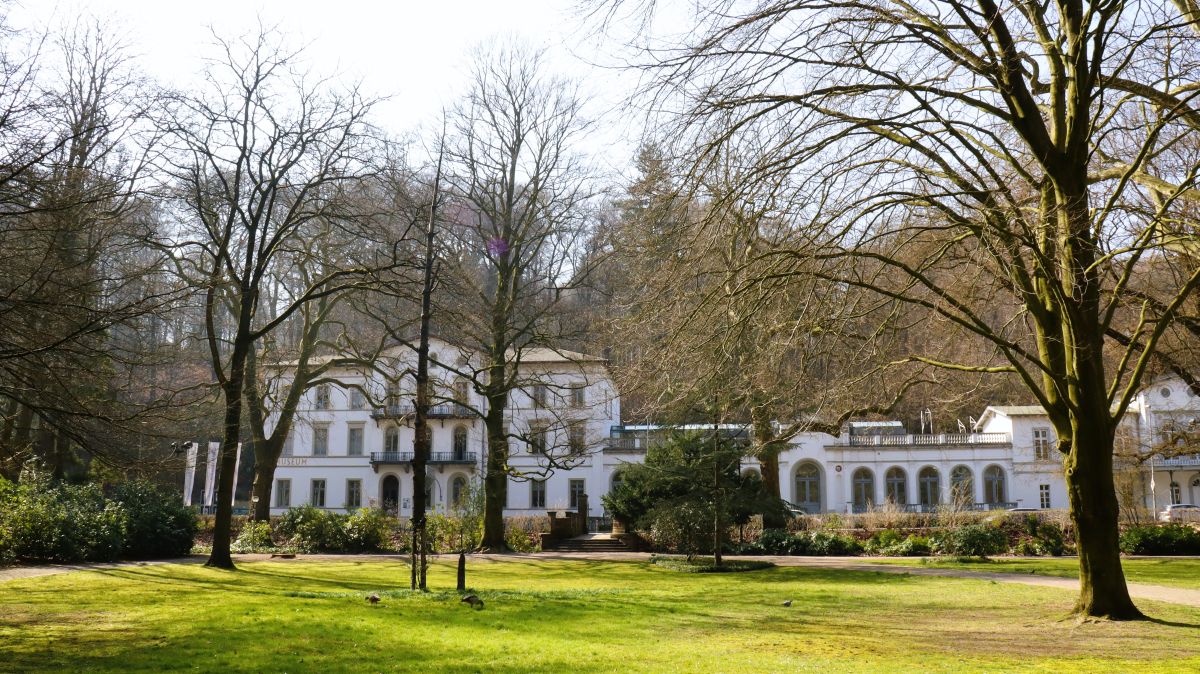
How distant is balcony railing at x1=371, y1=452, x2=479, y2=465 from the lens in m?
49.3

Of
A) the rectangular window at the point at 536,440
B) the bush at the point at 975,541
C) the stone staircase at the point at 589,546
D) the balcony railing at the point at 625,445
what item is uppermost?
the balcony railing at the point at 625,445

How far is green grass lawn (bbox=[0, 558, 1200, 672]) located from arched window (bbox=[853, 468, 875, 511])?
31.9m

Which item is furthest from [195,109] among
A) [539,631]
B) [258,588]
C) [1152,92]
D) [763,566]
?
[1152,92]

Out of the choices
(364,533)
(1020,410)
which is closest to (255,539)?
(364,533)

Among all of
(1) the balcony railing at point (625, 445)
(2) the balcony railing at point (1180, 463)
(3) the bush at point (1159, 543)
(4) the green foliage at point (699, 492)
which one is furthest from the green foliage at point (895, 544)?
(2) the balcony railing at point (1180, 463)

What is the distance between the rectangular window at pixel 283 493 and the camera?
50688 mm

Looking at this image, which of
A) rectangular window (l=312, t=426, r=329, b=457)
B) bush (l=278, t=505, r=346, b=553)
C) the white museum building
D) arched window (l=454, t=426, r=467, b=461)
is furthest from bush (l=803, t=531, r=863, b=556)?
rectangular window (l=312, t=426, r=329, b=457)

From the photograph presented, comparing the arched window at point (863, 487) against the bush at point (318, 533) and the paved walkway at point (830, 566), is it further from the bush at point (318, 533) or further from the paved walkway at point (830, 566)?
the bush at point (318, 533)

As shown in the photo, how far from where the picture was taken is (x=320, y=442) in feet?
168

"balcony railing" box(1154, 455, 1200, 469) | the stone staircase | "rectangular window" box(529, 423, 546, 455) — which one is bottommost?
the stone staircase

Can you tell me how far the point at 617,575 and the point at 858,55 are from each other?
14.7 metres

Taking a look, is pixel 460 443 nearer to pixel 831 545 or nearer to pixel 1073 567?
pixel 831 545

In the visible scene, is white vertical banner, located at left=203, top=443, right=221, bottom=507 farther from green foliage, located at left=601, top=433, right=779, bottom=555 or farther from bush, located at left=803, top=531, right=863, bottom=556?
bush, located at left=803, top=531, right=863, bottom=556

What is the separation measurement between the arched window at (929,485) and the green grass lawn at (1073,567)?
75.5 feet
